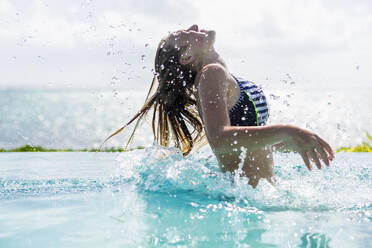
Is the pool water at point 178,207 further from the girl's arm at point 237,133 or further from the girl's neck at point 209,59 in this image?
the girl's neck at point 209,59

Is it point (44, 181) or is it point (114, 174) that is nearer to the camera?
point (44, 181)

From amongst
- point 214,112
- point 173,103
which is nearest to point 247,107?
point 214,112

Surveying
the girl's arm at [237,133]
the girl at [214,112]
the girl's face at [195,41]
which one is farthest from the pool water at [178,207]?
the girl's face at [195,41]

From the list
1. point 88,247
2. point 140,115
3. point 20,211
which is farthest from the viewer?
point 140,115

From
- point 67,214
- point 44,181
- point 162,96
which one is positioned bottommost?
point 44,181

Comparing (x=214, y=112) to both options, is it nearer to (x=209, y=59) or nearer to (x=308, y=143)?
(x=308, y=143)

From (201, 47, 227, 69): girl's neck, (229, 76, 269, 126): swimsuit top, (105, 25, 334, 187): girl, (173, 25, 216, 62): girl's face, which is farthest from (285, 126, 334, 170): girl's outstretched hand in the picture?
(173, 25, 216, 62): girl's face

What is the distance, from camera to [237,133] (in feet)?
8.54

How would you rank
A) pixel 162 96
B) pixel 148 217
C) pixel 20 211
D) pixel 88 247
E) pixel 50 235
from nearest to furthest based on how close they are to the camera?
pixel 88 247 < pixel 50 235 < pixel 148 217 < pixel 20 211 < pixel 162 96

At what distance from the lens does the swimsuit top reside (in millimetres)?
3330

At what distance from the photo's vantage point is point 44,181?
3.84 meters

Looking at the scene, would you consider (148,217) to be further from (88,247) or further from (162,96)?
(162,96)

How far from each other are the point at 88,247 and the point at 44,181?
200 centimetres

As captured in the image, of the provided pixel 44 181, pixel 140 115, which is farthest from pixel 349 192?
pixel 44 181
